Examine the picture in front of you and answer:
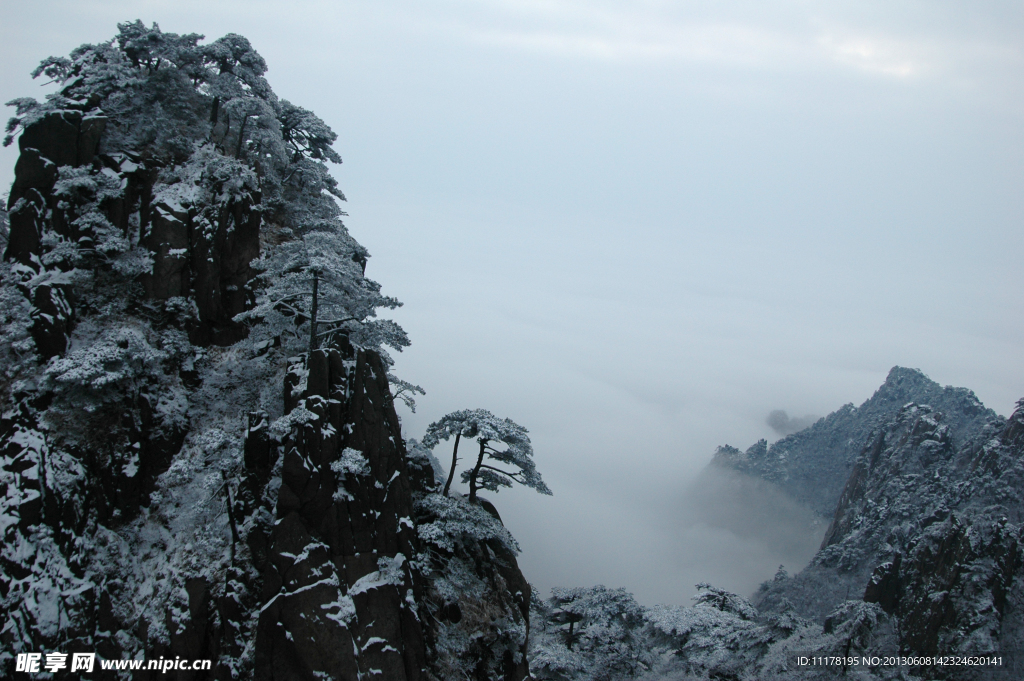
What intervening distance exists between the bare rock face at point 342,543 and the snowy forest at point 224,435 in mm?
103

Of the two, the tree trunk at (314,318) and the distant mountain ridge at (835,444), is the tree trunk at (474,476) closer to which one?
the tree trunk at (314,318)

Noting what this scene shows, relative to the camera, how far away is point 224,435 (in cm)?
2573

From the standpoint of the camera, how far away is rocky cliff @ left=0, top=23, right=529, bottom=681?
843 inches

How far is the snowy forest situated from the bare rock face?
0.10m

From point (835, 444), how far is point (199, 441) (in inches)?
5238

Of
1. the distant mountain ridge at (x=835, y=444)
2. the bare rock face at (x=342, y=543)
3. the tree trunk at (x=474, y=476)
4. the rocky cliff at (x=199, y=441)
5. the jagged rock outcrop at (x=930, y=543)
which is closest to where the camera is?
the bare rock face at (x=342, y=543)

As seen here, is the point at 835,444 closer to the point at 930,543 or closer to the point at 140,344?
the point at 930,543

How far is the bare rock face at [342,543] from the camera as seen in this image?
68.7 ft

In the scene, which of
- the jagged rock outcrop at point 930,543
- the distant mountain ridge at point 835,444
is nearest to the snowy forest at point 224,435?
the jagged rock outcrop at point 930,543

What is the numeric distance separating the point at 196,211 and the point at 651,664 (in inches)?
1715

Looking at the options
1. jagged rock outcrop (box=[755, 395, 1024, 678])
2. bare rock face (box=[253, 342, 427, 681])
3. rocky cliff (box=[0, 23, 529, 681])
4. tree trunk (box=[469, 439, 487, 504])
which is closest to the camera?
bare rock face (box=[253, 342, 427, 681])

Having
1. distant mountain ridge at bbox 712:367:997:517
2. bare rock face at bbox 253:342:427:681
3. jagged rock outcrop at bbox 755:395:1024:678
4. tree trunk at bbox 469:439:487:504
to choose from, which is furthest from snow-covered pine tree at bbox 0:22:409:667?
distant mountain ridge at bbox 712:367:997:517

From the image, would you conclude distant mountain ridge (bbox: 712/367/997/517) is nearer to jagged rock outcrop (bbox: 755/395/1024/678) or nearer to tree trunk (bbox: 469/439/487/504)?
jagged rock outcrop (bbox: 755/395/1024/678)

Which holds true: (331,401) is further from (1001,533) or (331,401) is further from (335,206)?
(1001,533)
